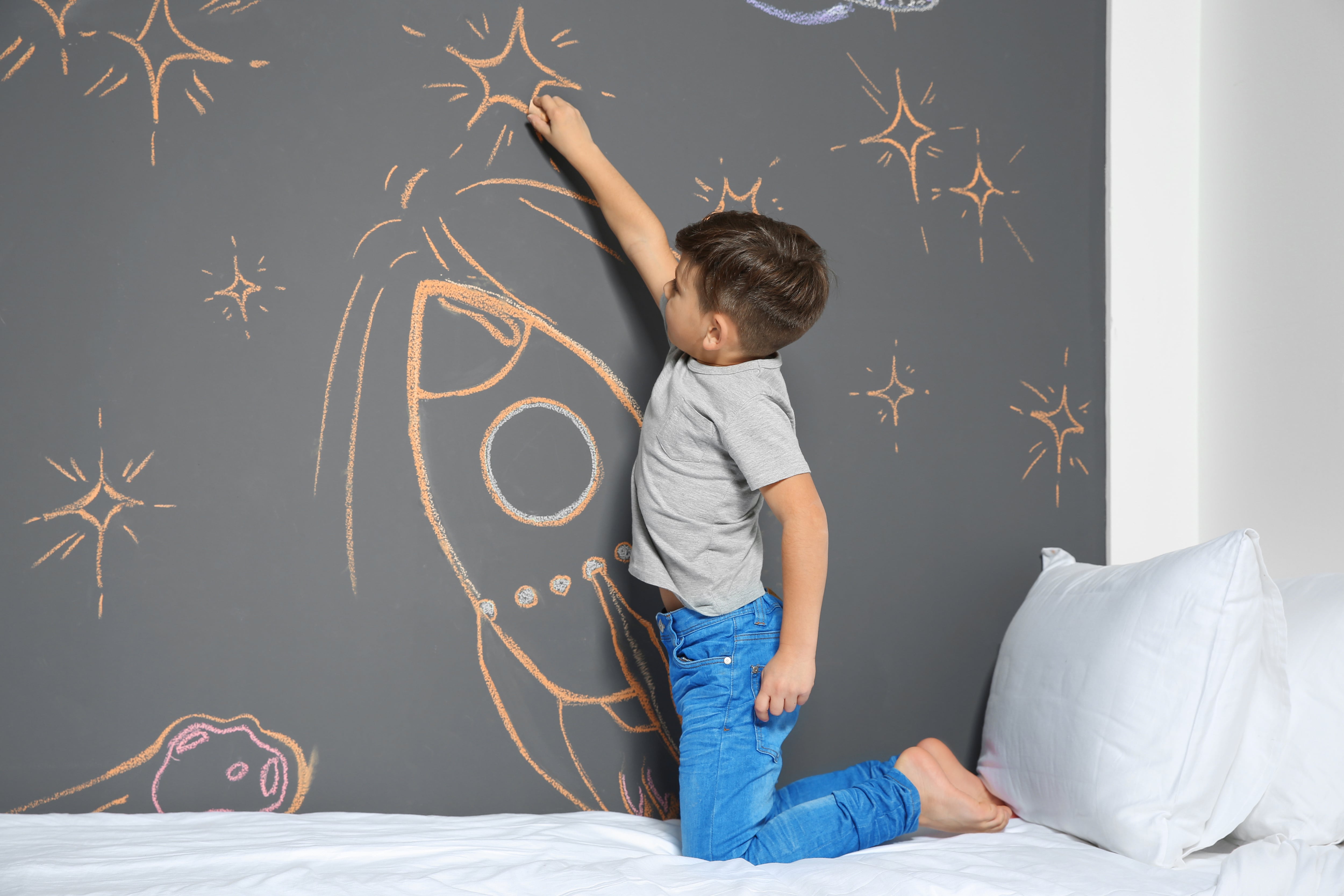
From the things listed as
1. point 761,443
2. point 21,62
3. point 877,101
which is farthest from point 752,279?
point 21,62

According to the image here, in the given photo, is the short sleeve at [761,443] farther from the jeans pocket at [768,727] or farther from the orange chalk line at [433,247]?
the orange chalk line at [433,247]

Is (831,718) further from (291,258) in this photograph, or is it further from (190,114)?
(190,114)

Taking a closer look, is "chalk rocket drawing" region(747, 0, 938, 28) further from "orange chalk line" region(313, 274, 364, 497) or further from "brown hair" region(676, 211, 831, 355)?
"orange chalk line" region(313, 274, 364, 497)

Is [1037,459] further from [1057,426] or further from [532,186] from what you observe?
[532,186]

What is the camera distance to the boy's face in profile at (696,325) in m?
1.05

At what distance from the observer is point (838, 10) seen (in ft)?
4.41

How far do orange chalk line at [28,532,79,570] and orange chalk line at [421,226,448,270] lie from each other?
2.13ft

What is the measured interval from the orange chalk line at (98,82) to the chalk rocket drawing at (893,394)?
125cm

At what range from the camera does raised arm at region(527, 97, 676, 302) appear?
1.19 metres

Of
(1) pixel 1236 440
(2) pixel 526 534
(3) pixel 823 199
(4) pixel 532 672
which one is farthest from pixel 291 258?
(1) pixel 1236 440

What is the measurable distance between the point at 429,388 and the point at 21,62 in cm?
73

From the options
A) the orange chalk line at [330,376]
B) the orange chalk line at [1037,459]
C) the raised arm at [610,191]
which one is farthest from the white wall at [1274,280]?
the orange chalk line at [330,376]

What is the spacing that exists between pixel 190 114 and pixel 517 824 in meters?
1.14

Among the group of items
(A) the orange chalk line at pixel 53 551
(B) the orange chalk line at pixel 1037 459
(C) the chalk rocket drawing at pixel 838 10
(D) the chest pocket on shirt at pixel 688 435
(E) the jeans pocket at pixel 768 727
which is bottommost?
(E) the jeans pocket at pixel 768 727
